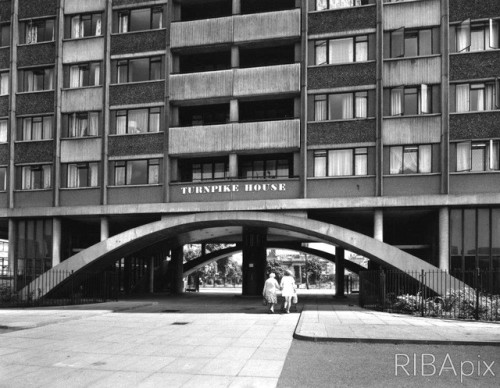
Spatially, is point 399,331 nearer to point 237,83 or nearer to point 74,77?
point 237,83

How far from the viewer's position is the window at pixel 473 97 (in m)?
27.3

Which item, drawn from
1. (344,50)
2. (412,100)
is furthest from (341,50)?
(412,100)

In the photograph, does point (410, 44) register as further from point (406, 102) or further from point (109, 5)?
point (109, 5)

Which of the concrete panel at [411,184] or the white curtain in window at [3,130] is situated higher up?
the white curtain in window at [3,130]

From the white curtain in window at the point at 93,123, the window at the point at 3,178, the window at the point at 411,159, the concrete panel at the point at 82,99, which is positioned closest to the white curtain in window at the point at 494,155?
the window at the point at 411,159

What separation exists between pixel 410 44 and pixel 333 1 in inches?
187

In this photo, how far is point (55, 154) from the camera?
32500 mm

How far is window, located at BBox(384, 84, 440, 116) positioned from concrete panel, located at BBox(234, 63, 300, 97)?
4773 mm

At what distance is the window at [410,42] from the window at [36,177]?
65.8ft

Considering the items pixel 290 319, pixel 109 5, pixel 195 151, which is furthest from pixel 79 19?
pixel 290 319

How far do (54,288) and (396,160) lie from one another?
19111 mm

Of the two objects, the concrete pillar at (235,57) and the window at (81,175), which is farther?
the window at (81,175)

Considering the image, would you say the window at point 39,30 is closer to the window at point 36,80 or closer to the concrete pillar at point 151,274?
the window at point 36,80

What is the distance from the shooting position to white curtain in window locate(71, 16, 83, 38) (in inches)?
1320
